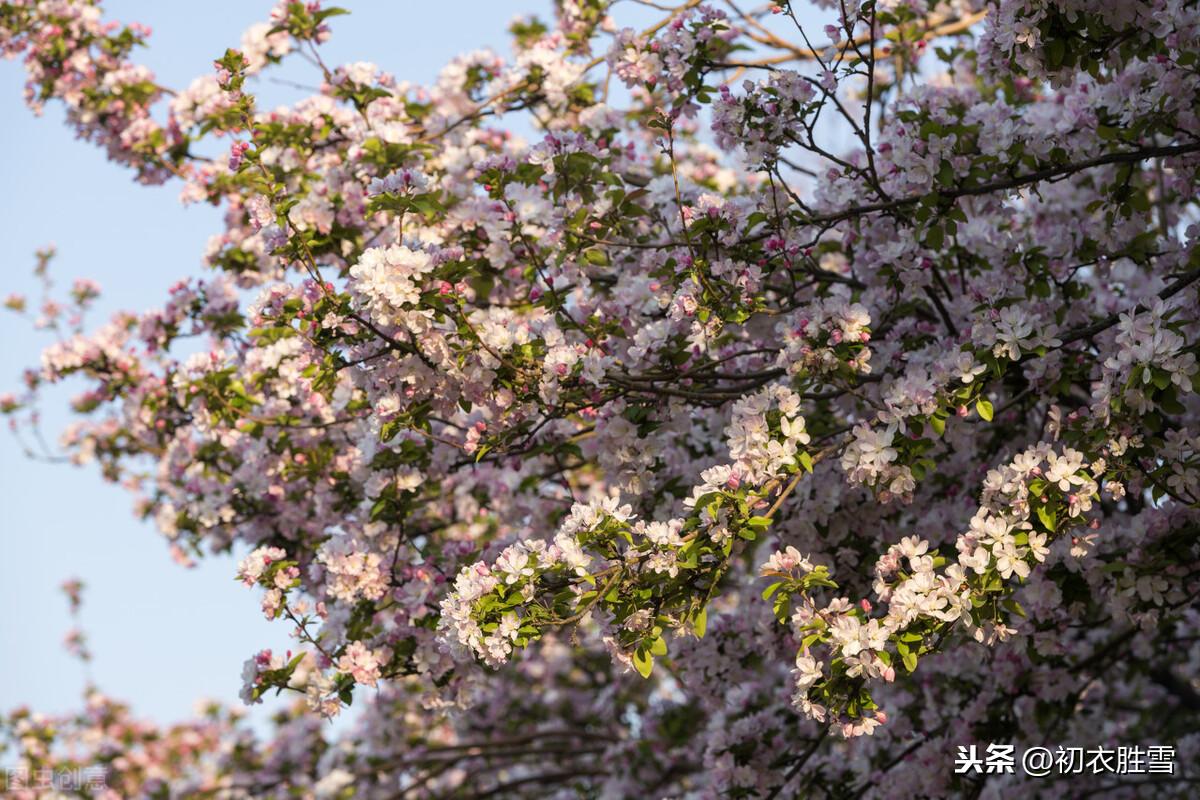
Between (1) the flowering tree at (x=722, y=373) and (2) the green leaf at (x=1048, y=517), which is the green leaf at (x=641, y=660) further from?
(2) the green leaf at (x=1048, y=517)

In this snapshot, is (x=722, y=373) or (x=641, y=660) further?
(x=722, y=373)

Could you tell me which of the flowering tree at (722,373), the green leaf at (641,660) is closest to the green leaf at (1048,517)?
the flowering tree at (722,373)

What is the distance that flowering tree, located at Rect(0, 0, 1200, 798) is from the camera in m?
3.32

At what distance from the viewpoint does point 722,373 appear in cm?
429

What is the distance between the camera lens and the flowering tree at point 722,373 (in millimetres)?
3316

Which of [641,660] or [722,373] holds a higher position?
[722,373]

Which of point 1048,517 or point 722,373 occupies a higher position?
Answer: point 722,373

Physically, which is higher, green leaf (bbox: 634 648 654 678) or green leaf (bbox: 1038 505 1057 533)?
green leaf (bbox: 1038 505 1057 533)

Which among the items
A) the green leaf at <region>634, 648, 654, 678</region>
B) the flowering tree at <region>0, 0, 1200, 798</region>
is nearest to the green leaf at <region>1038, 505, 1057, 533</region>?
the flowering tree at <region>0, 0, 1200, 798</region>

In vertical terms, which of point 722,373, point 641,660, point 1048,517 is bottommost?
point 641,660

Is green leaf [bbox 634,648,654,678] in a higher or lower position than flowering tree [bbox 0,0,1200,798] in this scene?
lower

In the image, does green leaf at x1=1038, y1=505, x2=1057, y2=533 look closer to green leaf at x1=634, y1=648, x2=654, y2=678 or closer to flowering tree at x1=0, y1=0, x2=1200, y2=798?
flowering tree at x1=0, y1=0, x2=1200, y2=798

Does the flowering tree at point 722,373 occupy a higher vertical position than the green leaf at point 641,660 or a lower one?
higher

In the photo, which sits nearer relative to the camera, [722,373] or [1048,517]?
[1048,517]
